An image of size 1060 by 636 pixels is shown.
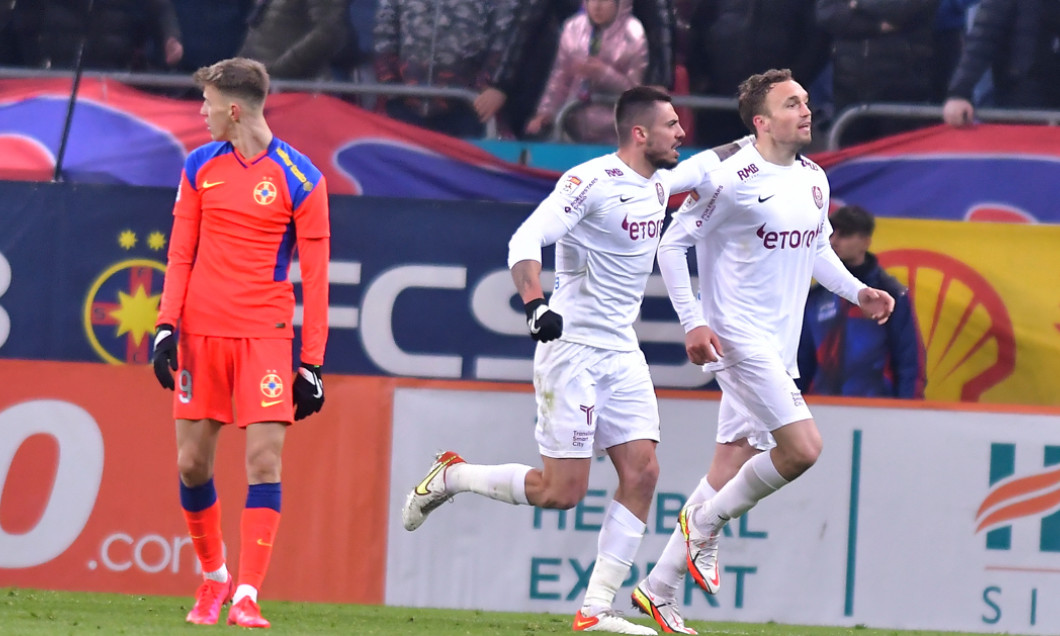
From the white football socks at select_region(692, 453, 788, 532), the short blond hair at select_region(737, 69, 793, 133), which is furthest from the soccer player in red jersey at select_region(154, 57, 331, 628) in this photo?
the short blond hair at select_region(737, 69, 793, 133)

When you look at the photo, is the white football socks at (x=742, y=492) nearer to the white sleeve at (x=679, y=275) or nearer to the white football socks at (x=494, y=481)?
the white sleeve at (x=679, y=275)

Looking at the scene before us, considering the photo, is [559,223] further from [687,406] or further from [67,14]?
[67,14]

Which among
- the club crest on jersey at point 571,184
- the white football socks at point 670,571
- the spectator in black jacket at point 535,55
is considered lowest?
the white football socks at point 670,571

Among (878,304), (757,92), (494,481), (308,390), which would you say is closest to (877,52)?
(757,92)

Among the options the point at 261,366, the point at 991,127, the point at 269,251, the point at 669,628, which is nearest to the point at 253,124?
the point at 269,251

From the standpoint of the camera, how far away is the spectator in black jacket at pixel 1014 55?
8.62 metres

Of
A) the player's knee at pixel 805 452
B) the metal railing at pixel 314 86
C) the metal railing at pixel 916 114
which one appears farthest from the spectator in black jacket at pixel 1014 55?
the player's knee at pixel 805 452

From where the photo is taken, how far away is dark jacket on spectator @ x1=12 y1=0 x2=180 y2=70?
9.03 metres

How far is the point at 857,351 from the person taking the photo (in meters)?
8.05

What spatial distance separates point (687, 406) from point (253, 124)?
281cm

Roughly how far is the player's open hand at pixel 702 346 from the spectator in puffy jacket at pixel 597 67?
2424mm

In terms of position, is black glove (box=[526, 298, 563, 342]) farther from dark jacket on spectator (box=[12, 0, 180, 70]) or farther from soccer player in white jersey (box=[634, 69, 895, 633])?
dark jacket on spectator (box=[12, 0, 180, 70])

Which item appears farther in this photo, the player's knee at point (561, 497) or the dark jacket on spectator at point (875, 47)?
the dark jacket on spectator at point (875, 47)

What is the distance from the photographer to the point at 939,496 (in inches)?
305
